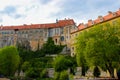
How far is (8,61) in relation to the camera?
2709 inches

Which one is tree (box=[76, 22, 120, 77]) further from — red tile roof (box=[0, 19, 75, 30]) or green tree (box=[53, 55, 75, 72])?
red tile roof (box=[0, 19, 75, 30])

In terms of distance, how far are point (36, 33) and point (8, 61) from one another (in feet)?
114

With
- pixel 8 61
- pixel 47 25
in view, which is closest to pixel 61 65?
pixel 8 61

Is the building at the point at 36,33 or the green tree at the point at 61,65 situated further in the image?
the building at the point at 36,33

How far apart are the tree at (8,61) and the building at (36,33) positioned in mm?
25438

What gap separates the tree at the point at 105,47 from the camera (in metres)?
40.8

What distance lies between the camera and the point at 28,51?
299 ft

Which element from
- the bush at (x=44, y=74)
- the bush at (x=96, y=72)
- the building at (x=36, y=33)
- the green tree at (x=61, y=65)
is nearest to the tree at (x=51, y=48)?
the building at (x=36, y=33)

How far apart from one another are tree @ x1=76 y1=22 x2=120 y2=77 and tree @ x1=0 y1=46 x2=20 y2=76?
30644 mm

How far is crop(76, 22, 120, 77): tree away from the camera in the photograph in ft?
134

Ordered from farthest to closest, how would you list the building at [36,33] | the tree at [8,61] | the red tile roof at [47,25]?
the red tile roof at [47,25] < the building at [36,33] < the tree at [8,61]

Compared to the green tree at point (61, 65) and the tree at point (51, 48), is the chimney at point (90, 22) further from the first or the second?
the tree at point (51, 48)

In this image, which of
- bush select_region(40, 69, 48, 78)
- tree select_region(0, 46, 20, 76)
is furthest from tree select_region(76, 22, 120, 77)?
tree select_region(0, 46, 20, 76)

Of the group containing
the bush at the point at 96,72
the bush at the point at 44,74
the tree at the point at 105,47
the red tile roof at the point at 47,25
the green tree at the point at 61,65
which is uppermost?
the red tile roof at the point at 47,25
